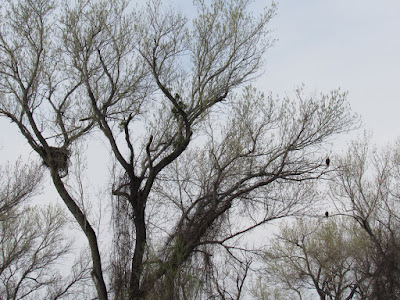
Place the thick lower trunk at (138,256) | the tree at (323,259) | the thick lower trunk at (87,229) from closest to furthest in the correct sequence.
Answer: the thick lower trunk at (138,256) → the thick lower trunk at (87,229) → the tree at (323,259)

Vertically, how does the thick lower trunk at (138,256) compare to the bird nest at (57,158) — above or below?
below

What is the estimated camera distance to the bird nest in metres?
10.6

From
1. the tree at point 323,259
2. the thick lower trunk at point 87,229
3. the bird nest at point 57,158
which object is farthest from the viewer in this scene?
the tree at point 323,259

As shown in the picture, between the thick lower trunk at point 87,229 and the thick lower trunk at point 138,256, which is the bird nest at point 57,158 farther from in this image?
the thick lower trunk at point 138,256

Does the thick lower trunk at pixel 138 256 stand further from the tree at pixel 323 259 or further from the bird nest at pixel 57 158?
the tree at pixel 323 259

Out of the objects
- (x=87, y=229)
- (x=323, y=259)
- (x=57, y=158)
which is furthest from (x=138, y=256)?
(x=323, y=259)

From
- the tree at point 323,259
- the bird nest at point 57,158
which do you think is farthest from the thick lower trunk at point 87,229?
the tree at point 323,259

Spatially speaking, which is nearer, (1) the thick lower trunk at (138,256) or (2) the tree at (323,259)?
(1) the thick lower trunk at (138,256)

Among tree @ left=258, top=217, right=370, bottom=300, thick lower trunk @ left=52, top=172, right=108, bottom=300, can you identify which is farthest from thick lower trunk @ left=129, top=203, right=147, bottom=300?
tree @ left=258, top=217, right=370, bottom=300

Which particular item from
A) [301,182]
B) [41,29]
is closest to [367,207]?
[301,182]

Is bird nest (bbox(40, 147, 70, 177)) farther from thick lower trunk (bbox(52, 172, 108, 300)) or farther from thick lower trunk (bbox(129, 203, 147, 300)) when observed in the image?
thick lower trunk (bbox(129, 203, 147, 300))

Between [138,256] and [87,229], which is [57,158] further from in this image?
[138,256]

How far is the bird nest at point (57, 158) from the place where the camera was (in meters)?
10.6

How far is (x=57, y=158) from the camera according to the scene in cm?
1067
